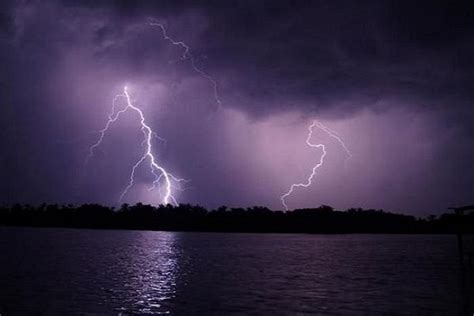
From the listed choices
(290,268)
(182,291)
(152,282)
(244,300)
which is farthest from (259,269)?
(244,300)

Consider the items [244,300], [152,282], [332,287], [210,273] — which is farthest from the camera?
[210,273]

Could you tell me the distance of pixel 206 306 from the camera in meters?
25.5

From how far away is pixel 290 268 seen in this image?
48.0m

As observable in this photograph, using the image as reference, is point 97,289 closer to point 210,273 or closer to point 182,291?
Result: point 182,291

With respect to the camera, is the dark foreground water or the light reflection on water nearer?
the dark foreground water

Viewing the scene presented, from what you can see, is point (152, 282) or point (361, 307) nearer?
point (361, 307)

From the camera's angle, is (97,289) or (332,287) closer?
(97,289)

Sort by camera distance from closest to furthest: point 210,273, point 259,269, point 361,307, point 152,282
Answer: point 361,307 < point 152,282 < point 210,273 < point 259,269

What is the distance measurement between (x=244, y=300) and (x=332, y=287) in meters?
8.25

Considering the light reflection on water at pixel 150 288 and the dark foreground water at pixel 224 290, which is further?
the light reflection on water at pixel 150 288

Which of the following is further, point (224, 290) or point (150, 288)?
point (150, 288)

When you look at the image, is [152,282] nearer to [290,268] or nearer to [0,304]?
[0,304]

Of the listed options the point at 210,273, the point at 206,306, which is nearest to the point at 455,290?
the point at 206,306

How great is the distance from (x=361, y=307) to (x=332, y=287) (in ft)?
26.0
